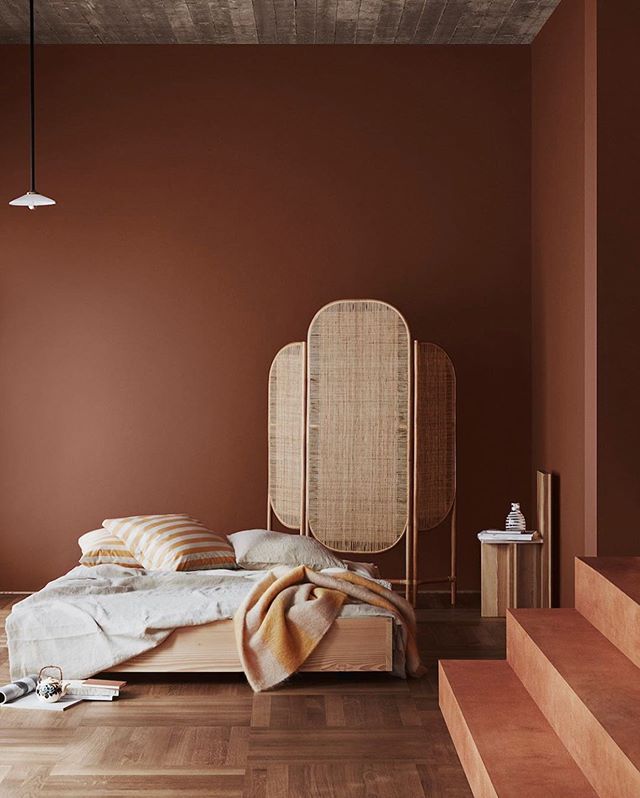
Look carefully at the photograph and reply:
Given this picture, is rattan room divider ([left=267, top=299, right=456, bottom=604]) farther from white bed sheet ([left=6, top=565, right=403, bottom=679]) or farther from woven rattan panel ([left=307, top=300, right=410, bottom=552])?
white bed sheet ([left=6, top=565, right=403, bottom=679])

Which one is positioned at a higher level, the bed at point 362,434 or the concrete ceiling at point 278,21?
the concrete ceiling at point 278,21

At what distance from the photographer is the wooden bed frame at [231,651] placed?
4016mm

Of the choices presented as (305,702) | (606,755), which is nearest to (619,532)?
(305,702)

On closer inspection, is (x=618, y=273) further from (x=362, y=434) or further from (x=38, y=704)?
(x=38, y=704)

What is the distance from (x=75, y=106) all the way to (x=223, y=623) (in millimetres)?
3203

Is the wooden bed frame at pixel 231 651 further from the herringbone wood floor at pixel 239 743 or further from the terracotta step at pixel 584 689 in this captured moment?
the terracotta step at pixel 584 689

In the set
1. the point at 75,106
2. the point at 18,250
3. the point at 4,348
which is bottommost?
the point at 4,348

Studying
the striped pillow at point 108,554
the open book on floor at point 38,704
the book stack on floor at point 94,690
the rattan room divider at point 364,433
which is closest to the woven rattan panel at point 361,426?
the rattan room divider at point 364,433

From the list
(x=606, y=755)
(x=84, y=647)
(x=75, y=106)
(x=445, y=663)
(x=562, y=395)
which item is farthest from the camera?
(x=75, y=106)

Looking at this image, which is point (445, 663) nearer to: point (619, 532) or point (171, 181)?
point (619, 532)

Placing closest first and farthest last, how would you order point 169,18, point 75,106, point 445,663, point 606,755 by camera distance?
point 606,755 → point 445,663 → point 169,18 → point 75,106

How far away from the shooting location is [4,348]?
5.84m

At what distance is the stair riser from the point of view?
2.62m

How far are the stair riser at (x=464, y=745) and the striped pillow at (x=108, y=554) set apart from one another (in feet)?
6.15
